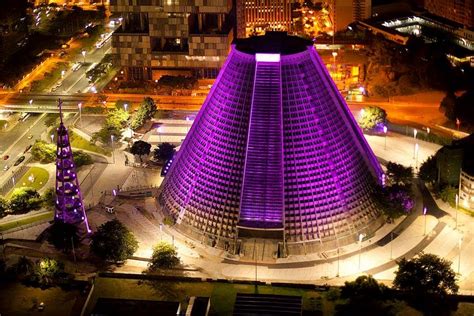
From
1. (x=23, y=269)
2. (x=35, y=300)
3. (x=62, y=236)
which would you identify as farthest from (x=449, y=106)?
(x=35, y=300)

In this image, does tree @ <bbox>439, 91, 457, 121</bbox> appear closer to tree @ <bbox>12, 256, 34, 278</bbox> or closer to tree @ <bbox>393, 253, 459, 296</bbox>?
tree @ <bbox>393, 253, 459, 296</bbox>

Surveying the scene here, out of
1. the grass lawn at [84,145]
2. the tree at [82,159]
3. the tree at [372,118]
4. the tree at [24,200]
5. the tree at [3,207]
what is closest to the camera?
the tree at [3,207]

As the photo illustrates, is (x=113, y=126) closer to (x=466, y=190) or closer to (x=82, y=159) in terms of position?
(x=82, y=159)

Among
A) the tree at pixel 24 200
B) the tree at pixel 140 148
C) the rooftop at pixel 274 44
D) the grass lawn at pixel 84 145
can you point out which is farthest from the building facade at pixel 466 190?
the tree at pixel 24 200

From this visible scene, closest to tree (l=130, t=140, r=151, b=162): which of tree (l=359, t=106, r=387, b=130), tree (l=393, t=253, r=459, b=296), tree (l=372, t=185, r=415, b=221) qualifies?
tree (l=359, t=106, r=387, b=130)

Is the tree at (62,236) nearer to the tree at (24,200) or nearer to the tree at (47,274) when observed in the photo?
the tree at (47,274)

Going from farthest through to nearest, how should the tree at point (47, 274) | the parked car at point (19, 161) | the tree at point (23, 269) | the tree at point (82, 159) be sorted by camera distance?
the parked car at point (19, 161) → the tree at point (82, 159) → the tree at point (23, 269) → the tree at point (47, 274)

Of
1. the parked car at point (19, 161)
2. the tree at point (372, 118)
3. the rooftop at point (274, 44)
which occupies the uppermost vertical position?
the rooftop at point (274, 44)
